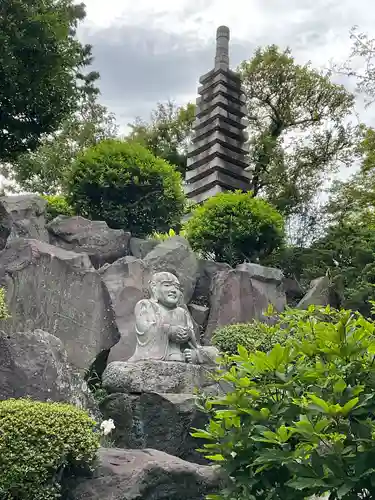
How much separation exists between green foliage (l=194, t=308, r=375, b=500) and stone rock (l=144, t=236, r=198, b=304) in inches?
262

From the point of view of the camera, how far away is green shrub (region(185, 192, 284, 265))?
37.2ft

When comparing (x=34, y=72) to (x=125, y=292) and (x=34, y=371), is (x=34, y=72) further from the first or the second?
(x=34, y=371)

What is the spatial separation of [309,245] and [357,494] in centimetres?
1165

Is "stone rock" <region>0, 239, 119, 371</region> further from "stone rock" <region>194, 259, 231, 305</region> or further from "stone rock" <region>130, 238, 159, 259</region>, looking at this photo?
"stone rock" <region>194, 259, 231, 305</region>

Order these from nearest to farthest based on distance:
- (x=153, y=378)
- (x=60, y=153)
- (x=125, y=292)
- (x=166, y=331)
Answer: (x=153, y=378), (x=166, y=331), (x=125, y=292), (x=60, y=153)

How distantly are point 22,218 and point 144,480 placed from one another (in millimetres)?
6479

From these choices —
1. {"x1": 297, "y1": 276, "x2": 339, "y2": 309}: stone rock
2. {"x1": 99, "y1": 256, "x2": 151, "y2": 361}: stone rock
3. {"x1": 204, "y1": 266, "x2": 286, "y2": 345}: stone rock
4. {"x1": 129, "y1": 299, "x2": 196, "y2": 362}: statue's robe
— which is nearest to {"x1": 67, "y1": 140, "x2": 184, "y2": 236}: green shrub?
{"x1": 204, "y1": 266, "x2": 286, "y2": 345}: stone rock

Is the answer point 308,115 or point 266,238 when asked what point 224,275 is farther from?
point 308,115

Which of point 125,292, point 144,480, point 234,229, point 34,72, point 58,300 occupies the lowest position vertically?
point 144,480

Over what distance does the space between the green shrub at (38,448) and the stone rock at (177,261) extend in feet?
16.9

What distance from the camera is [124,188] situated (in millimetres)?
11094

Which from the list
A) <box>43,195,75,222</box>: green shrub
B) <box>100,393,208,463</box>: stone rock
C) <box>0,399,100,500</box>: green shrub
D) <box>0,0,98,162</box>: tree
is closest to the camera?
<box>0,399,100,500</box>: green shrub

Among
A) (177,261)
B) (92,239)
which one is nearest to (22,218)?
(92,239)

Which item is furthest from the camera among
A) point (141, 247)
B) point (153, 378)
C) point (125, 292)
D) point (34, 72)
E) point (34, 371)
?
point (141, 247)
